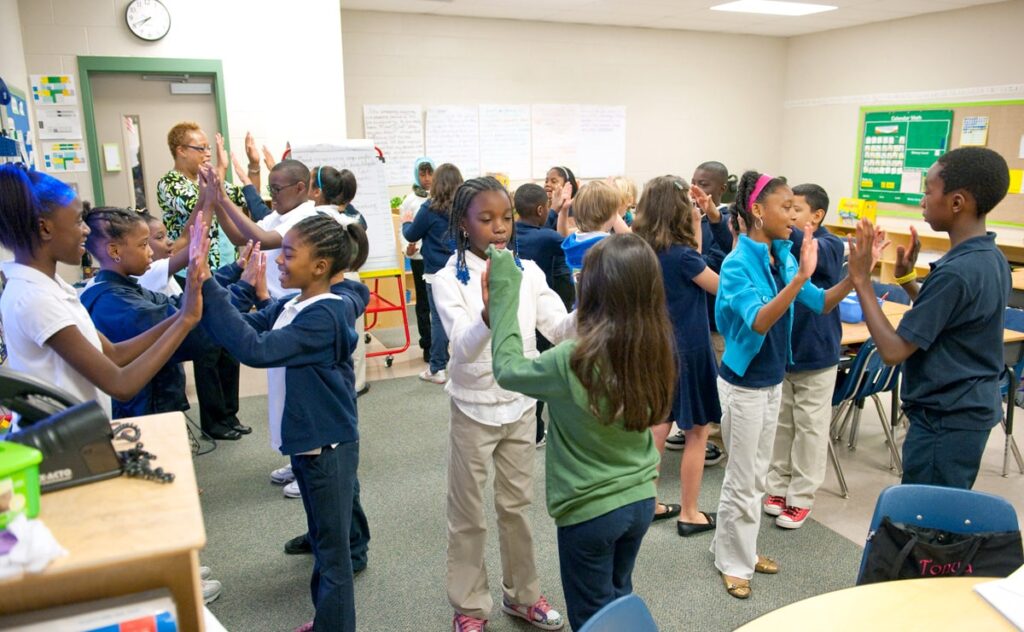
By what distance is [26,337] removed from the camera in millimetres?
1592

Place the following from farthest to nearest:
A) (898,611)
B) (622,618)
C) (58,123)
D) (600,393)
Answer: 1. (58,123)
2. (600,393)
3. (898,611)
4. (622,618)

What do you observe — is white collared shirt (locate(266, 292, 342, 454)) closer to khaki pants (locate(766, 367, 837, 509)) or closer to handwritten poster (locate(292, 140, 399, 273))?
khaki pants (locate(766, 367, 837, 509))

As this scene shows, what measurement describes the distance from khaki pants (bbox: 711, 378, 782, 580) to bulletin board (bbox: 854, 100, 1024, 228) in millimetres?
5577

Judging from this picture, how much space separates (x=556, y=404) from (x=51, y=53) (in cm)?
501

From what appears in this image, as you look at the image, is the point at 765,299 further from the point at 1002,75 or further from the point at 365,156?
the point at 1002,75

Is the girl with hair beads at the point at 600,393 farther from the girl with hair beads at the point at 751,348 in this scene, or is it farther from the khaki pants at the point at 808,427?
the khaki pants at the point at 808,427

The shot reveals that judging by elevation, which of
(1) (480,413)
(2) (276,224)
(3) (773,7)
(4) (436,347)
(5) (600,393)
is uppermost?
(3) (773,7)

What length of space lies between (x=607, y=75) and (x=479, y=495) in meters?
6.75

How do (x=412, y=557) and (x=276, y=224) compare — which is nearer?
(x=412, y=557)

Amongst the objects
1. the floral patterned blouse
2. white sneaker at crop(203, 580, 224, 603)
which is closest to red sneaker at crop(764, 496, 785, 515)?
white sneaker at crop(203, 580, 224, 603)

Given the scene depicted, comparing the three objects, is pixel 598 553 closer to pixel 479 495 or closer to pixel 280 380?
pixel 479 495

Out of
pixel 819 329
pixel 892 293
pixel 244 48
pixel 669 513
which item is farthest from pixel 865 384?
pixel 244 48

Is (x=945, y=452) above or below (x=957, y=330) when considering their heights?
below

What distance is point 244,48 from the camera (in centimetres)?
526
